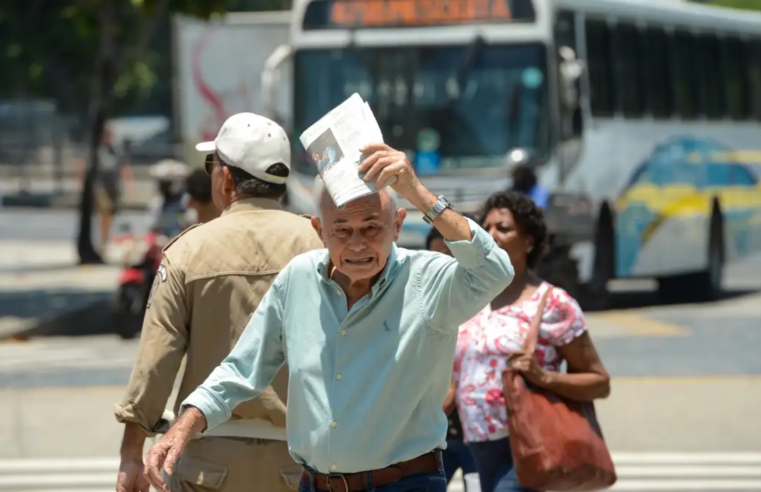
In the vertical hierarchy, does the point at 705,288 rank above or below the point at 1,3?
below

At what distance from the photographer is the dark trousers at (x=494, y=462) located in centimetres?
546

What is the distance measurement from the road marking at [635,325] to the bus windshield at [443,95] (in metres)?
1.94

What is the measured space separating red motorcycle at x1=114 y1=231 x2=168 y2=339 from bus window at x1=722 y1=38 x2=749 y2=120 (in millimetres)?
8214

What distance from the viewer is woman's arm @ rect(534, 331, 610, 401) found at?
532 centimetres

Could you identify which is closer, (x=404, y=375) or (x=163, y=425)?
(x=404, y=375)

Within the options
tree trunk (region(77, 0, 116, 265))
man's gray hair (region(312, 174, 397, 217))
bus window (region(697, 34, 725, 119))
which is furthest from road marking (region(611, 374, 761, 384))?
tree trunk (region(77, 0, 116, 265))

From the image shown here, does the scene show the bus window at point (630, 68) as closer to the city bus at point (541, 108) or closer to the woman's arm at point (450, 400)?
the city bus at point (541, 108)

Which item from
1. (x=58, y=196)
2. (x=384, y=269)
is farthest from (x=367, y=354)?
(x=58, y=196)

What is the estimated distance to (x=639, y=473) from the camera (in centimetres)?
927

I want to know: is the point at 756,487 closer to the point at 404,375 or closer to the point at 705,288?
the point at 404,375

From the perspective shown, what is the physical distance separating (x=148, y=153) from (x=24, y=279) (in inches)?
1441

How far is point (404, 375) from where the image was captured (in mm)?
3873

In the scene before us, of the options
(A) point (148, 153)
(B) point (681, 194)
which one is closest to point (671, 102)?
(B) point (681, 194)

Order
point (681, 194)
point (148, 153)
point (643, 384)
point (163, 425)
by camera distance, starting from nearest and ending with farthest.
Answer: point (163, 425)
point (643, 384)
point (681, 194)
point (148, 153)
